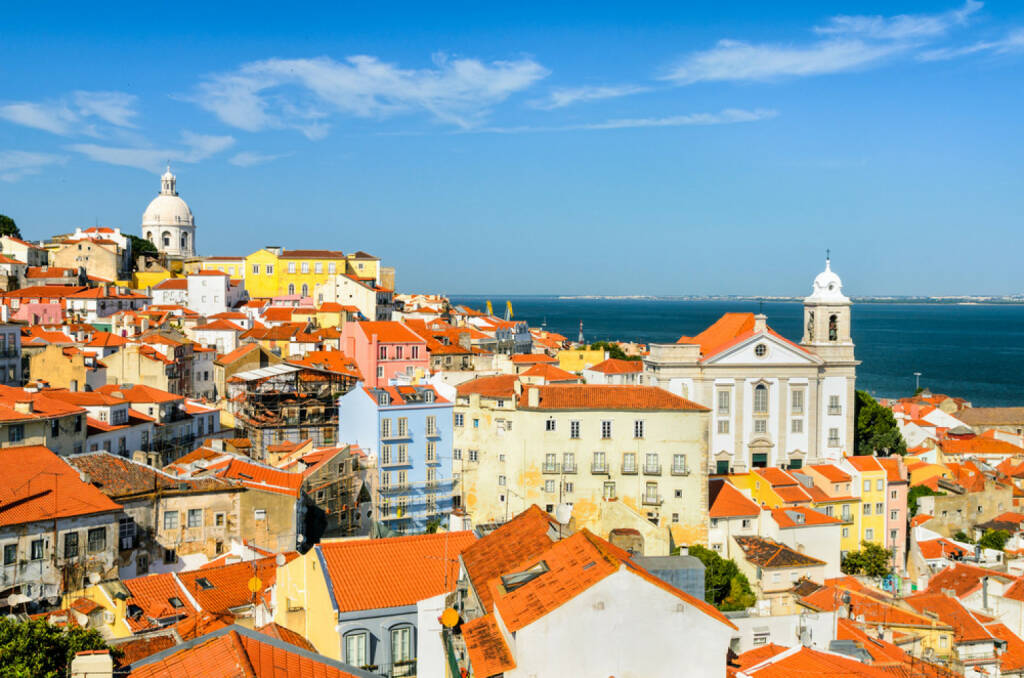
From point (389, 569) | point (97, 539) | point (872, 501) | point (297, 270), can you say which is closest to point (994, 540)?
point (872, 501)

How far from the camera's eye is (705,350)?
159ft

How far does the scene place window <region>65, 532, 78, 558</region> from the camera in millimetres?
21906

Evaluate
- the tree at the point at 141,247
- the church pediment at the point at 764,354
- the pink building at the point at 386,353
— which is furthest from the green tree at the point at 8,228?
the church pediment at the point at 764,354

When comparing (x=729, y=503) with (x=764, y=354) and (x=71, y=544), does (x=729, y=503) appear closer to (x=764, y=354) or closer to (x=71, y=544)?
(x=764, y=354)

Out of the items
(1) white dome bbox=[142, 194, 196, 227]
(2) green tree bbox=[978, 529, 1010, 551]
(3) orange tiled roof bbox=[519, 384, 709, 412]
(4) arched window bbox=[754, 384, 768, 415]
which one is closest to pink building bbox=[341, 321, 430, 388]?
(3) orange tiled roof bbox=[519, 384, 709, 412]

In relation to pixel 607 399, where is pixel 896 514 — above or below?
below

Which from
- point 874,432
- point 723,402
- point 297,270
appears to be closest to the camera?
point 723,402

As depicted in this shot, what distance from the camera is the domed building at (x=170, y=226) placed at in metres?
106

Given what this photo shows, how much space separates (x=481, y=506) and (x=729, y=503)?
949 centimetres

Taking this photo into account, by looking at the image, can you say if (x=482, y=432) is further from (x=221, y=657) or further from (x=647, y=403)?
(x=221, y=657)

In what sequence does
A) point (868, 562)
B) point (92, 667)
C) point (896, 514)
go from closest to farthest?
point (92, 667) < point (868, 562) < point (896, 514)

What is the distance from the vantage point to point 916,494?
44406 mm

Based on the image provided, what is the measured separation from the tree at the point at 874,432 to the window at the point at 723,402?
9.72 metres

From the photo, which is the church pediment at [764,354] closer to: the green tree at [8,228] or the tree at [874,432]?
the tree at [874,432]
